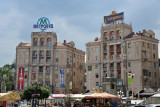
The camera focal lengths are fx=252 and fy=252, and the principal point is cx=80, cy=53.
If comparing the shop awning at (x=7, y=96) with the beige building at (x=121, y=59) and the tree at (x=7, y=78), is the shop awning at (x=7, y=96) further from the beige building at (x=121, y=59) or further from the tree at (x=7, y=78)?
the tree at (x=7, y=78)

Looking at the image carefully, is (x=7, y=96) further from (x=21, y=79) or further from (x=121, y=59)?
(x=21, y=79)

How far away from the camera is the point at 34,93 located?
1619 inches

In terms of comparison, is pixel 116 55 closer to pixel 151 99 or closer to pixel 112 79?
pixel 112 79

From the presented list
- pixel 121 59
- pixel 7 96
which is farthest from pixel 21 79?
pixel 7 96

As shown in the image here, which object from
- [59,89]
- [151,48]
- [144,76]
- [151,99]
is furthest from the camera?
[59,89]

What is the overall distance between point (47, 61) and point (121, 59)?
81.2 feet

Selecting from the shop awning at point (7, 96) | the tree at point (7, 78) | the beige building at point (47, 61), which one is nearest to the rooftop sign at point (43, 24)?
the beige building at point (47, 61)

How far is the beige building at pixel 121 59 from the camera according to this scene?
66.1 m

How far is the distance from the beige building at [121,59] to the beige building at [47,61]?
25.4 ft

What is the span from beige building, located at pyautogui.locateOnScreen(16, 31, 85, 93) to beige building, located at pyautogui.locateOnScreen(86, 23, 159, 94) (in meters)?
7.73

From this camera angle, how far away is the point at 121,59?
225ft

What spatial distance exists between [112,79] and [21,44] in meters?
34.0

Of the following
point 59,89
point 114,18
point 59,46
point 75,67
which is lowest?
point 59,89

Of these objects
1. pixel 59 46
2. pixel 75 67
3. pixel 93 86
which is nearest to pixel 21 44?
pixel 59 46
